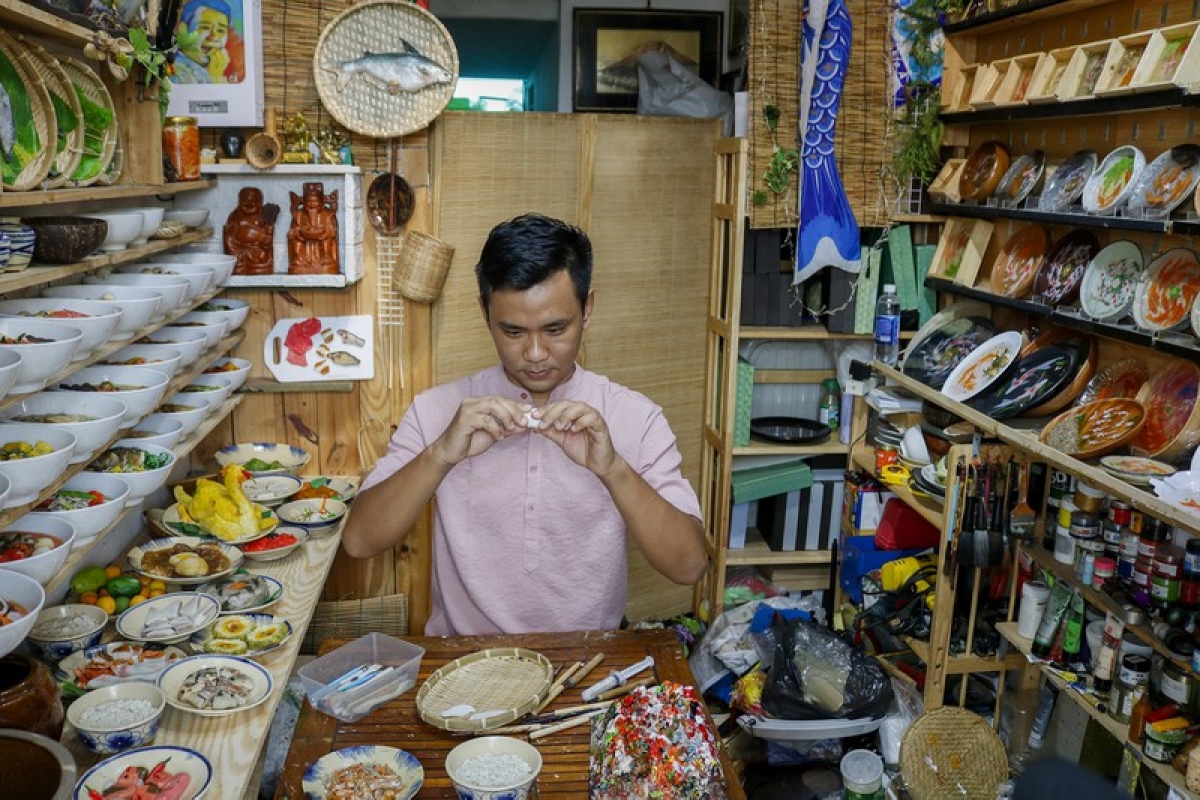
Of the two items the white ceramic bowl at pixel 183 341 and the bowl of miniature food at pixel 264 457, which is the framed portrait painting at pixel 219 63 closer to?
the white ceramic bowl at pixel 183 341

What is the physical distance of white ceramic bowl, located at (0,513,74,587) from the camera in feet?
5.75

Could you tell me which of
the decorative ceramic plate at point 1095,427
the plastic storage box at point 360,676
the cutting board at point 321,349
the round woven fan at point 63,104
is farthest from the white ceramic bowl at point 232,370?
the decorative ceramic plate at point 1095,427

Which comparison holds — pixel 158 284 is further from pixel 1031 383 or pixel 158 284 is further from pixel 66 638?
pixel 1031 383

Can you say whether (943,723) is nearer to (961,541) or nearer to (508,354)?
(961,541)

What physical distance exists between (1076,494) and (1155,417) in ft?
1.15

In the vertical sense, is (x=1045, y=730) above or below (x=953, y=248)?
below

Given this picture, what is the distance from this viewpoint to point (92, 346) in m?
2.06

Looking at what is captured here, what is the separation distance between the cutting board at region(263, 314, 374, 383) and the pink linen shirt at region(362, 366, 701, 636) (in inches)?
51.4

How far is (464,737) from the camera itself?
76.8 inches

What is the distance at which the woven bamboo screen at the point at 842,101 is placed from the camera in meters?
3.99

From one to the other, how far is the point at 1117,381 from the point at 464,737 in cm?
218

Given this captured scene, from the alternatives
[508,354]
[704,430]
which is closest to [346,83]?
[508,354]

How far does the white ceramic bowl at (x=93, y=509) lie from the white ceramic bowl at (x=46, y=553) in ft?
0.05

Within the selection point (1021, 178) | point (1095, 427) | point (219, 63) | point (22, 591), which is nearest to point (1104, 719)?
point (1095, 427)
